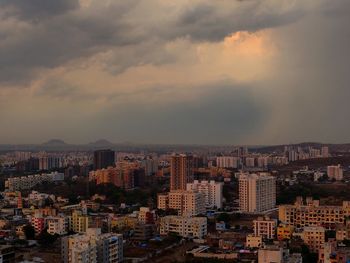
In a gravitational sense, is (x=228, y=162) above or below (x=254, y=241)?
above

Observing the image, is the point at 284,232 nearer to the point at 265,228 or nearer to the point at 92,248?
the point at 265,228

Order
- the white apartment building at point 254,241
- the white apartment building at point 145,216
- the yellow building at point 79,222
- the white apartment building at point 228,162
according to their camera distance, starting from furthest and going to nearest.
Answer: the white apartment building at point 228,162 → the white apartment building at point 145,216 → the yellow building at point 79,222 → the white apartment building at point 254,241

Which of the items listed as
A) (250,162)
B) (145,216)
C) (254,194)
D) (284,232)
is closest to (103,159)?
(250,162)

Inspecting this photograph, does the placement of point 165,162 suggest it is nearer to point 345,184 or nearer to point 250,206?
point 345,184

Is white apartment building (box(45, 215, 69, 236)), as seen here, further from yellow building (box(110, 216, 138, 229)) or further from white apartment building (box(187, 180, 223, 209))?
white apartment building (box(187, 180, 223, 209))

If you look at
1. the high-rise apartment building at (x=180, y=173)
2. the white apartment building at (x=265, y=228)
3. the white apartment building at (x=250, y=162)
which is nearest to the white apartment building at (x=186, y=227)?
the white apartment building at (x=265, y=228)

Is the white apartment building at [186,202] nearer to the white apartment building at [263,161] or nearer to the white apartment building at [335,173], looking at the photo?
the white apartment building at [335,173]

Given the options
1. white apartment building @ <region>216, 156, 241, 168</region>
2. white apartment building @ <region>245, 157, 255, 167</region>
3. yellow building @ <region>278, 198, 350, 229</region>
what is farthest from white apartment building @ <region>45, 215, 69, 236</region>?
white apartment building @ <region>245, 157, 255, 167</region>
